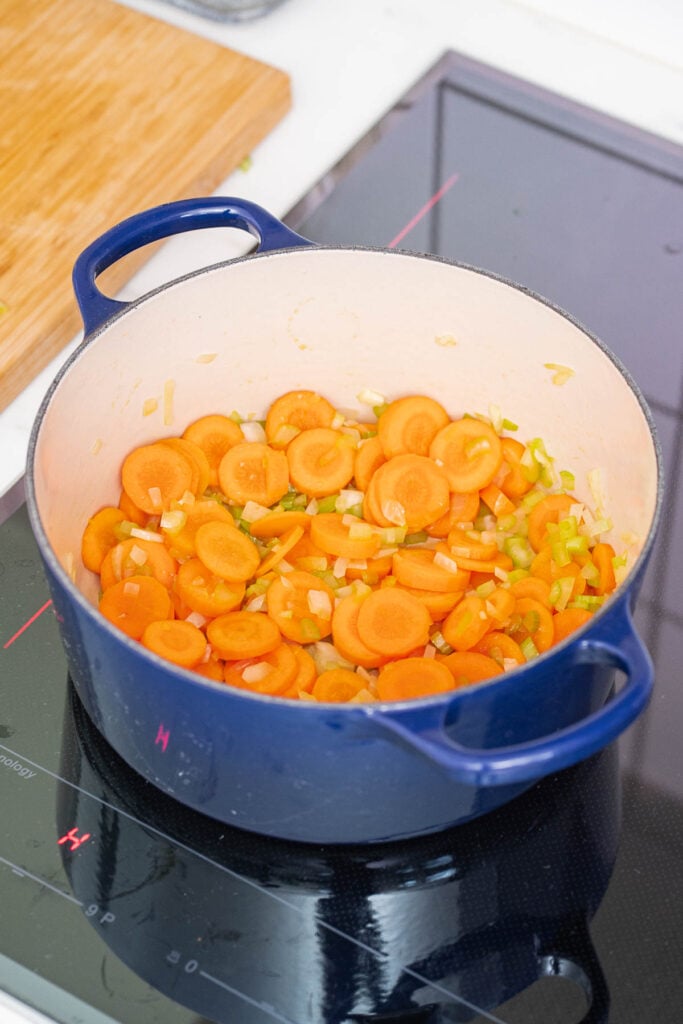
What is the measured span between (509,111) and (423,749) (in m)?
1.08

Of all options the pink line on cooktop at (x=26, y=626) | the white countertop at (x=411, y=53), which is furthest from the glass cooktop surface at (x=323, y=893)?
the white countertop at (x=411, y=53)

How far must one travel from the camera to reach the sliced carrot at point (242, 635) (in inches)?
44.4

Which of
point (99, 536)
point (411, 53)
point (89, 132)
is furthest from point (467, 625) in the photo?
point (411, 53)

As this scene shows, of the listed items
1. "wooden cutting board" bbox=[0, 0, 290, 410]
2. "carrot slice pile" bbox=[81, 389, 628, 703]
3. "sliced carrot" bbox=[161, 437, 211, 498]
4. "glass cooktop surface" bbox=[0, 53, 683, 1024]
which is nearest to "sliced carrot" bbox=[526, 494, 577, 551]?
"carrot slice pile" bbox=[81, 389, 628, 703]

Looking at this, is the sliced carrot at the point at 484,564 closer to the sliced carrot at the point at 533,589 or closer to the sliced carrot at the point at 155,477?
the sliced carrot at the point at 533,589

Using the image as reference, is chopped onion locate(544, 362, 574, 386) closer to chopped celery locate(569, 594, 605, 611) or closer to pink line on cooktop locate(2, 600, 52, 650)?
chopped celery locate(569, 594, 605, 611)

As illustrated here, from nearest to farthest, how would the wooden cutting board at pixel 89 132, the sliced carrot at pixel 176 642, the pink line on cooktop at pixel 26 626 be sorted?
1. the sliced carrot at pixel 176 642
2. the pink line on cooktop at pixel 26 626
3. the wooden cutting board at pixel 89 132

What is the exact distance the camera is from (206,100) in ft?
5.27

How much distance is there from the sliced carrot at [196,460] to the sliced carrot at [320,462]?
0.08 meters

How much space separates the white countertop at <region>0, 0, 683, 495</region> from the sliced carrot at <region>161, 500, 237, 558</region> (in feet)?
1.64

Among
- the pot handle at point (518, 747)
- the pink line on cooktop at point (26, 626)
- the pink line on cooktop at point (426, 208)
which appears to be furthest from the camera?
the pink line on cooktop at point (426, 208)

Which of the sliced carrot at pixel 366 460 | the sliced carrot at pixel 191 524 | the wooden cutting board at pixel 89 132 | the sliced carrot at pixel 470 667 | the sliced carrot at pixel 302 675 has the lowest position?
the sliced carrot at pixel 302 675

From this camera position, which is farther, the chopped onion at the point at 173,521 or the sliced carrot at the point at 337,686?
the chopped onion at the point at 173,521

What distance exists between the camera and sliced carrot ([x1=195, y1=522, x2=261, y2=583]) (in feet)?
3.94
